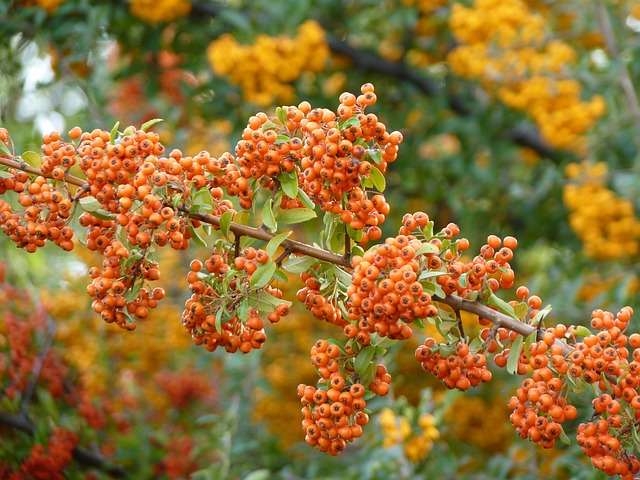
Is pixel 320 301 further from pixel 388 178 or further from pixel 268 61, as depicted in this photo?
pixel 388 178

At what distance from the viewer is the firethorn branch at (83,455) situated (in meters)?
2.87

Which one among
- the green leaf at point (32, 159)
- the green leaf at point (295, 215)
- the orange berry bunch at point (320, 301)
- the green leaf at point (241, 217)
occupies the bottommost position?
the orange berry bunch at point (320, 301)

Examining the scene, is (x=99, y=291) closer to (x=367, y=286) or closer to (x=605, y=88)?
(x=367, y=286)

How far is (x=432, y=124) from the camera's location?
17.0 ft

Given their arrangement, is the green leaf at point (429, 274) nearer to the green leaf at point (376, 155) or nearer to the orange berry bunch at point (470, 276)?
the orange berry bunch at point (470, 276)

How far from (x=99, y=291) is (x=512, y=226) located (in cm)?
433

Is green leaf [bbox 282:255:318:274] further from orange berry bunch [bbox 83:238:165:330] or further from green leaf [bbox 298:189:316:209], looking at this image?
orange berry bunch [bbox 83:238:165:330]

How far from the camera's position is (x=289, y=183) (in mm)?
1782

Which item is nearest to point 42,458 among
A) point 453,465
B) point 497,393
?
point 453,465

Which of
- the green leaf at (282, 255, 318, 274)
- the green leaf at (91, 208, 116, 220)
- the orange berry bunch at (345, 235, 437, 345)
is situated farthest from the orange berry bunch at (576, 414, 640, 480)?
the green leaf at (91, 208, 116, 220)

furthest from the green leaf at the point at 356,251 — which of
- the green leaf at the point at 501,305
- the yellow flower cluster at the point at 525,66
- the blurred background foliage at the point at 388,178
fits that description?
the yellow flower cluster at the point at 525,66

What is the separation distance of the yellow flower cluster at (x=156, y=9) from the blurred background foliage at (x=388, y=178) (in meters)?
0.01

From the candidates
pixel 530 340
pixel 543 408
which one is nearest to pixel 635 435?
pixel 543 408

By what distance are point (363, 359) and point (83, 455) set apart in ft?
6.09
